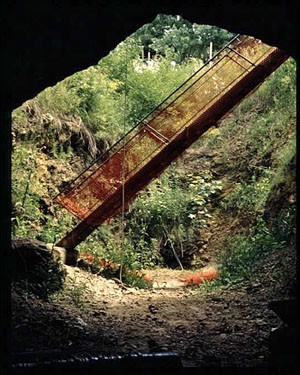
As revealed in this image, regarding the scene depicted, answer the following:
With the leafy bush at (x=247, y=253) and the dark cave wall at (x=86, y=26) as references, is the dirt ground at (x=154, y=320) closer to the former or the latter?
the leafy bush at (x=247, y=253)

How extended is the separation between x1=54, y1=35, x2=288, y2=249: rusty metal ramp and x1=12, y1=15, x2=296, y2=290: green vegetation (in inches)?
31.2

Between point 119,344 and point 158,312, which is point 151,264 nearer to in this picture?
point 158,312

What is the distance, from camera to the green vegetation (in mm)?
10008

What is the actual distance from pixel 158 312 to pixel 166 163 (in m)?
3.02

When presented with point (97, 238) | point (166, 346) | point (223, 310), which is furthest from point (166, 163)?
point (166, 346)

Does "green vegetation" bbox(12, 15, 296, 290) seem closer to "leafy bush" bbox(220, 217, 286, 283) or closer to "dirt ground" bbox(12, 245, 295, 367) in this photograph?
"leafy bush" bbox(220, 217, 286, 283)

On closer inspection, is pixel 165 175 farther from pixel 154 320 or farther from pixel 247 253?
pixel 154 320

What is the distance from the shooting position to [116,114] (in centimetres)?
1332

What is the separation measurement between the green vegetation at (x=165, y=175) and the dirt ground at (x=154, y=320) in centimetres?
92

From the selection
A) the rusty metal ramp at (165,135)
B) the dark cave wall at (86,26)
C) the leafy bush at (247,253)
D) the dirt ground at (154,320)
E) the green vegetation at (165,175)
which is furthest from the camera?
the green vegetation at (165,175)

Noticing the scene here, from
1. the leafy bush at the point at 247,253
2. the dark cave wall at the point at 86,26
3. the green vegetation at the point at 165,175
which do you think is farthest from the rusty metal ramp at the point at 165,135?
the dark cave wall at the point at 86,26

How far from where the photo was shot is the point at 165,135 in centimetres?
978

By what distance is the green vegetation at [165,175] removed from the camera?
10.0 m

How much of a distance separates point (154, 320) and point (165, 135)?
3643 millimetres
